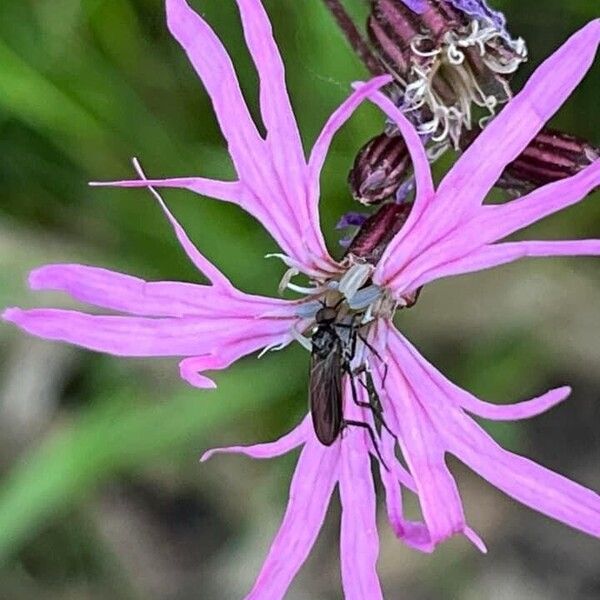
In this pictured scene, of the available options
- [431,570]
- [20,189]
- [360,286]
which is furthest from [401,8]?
[431,570]

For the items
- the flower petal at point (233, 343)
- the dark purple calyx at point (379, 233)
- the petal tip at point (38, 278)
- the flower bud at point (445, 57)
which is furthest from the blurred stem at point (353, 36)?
the petal tip at point (38, 278)

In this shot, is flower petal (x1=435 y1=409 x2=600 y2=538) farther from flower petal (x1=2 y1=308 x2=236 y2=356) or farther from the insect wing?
flower petal (x1=2 y1=308 x2=236 y2=356)

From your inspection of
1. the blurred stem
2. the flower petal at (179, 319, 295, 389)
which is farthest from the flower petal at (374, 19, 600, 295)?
the blurred stem

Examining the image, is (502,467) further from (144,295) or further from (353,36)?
(353,36)

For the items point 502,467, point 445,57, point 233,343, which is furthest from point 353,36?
point 502,467

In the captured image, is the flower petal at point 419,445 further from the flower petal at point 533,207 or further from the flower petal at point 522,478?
the flower petal at point 533,207

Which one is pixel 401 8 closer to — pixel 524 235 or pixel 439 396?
A: pixel 439 396
